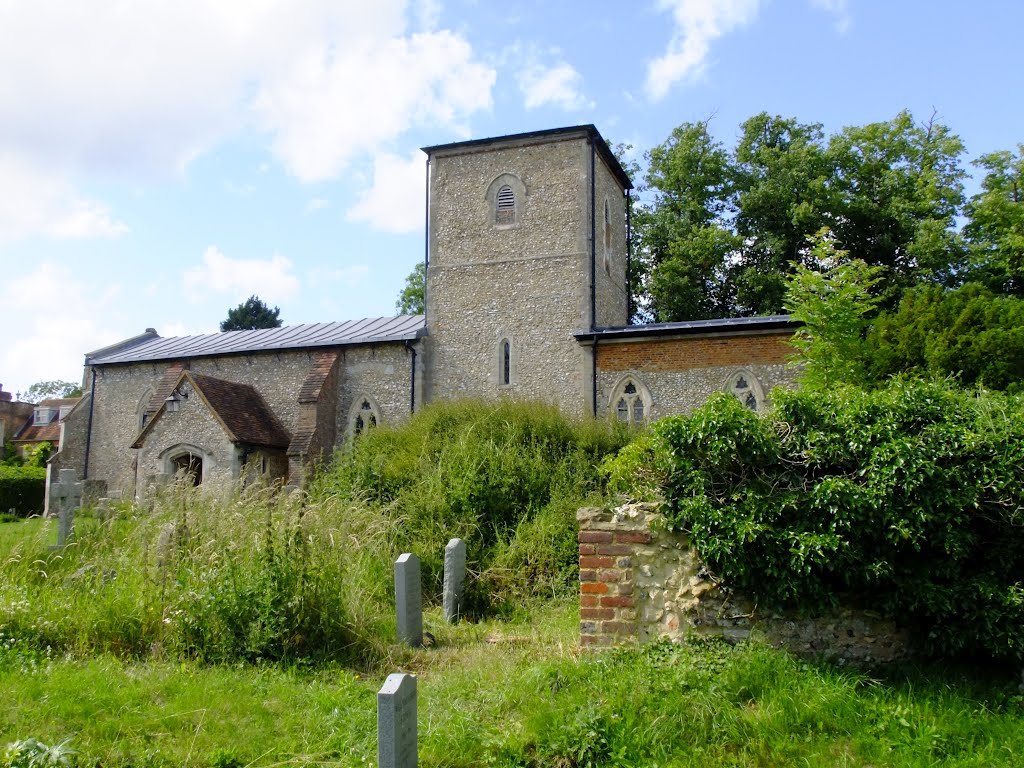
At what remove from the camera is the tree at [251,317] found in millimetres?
47156

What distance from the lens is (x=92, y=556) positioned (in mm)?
8875

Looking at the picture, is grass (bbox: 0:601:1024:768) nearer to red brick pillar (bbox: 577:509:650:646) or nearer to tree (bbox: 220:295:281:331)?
red brick pillar (bbox: 577:509:650:646)

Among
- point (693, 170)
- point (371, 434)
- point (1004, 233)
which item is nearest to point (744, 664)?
point (371, 434)

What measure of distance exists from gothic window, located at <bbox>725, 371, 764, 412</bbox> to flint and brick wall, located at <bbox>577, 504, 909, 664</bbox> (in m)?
11.1

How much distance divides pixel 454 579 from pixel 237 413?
12540 mm

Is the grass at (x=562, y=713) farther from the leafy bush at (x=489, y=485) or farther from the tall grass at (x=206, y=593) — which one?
the leafy bush at (x=489, y=485)

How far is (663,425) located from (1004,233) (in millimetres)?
22574

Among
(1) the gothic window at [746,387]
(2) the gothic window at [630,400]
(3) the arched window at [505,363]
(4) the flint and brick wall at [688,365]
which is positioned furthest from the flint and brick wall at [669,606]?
(3) the arched window at [505,363]

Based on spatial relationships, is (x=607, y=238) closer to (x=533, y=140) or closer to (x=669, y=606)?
(x=533, y=140)

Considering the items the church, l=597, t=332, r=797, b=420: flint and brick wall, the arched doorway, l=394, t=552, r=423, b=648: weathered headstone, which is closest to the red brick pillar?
l=394, t=552, r=423, b=648: weathered headstone

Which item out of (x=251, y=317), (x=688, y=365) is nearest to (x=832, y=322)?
(x=688, y=365)

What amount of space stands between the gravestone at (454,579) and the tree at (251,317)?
40260 millimetres

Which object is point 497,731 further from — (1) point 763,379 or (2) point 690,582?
(1) point 763,379

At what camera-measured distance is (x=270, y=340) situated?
2333 centimetres
